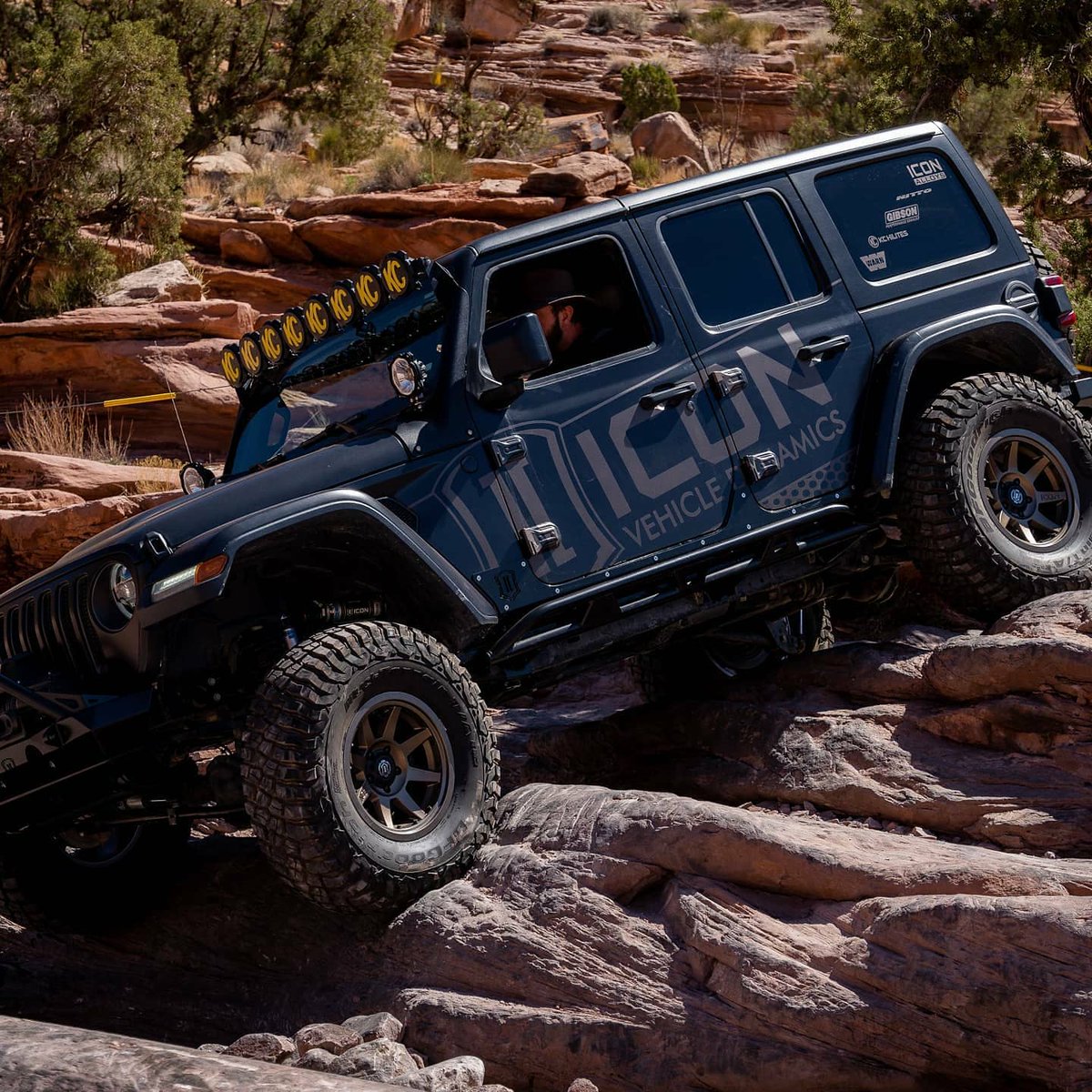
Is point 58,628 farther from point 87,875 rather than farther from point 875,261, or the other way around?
point 875,261

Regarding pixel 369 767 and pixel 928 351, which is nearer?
pixel 369 767

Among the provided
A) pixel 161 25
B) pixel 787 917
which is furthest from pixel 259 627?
pixel 161 25

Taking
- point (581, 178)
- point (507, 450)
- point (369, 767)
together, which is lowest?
point (369, 767)

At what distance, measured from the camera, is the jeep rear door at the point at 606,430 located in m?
5.33

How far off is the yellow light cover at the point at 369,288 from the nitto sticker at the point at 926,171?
8.78 ft

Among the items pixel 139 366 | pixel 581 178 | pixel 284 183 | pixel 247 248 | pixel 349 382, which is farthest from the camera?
pixel 284 183

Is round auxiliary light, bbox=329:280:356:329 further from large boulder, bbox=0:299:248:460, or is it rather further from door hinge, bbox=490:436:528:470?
large boulder, bbox=0:299:248:460

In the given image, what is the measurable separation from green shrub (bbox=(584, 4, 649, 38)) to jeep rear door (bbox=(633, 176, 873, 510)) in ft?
110

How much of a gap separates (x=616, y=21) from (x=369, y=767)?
118 ft

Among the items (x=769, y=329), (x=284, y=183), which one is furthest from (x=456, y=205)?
(x=769, y=329)

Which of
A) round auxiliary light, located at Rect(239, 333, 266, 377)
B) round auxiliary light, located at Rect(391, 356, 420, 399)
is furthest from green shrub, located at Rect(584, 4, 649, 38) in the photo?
round auxiliary light, located at Rect(391, 356, 420, 399)

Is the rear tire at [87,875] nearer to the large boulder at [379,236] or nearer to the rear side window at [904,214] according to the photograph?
the rear side window at [904,214]

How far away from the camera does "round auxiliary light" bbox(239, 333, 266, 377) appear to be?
604 centimetres

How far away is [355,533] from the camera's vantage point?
16.0 feet
